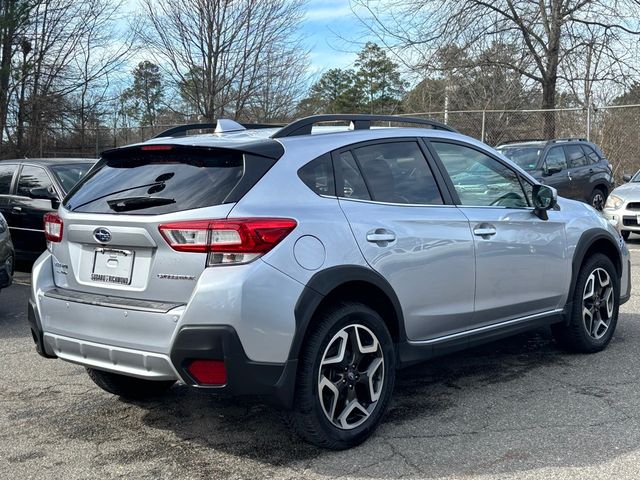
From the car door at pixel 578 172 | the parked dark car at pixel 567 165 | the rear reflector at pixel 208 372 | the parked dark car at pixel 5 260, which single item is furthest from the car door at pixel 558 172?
the rear reflector at pixel 208 372

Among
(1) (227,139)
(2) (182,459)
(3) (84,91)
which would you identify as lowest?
(2) (182,459)

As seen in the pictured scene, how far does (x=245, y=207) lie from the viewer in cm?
344

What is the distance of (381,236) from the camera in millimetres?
3912

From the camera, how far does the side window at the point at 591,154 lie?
15.3 metres

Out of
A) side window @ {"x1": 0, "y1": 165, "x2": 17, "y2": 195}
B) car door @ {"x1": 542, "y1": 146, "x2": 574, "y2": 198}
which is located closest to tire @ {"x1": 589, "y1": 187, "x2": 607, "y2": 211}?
car door @ {"x1": 542, "y1": 146, "x2": 574, "y2": 198}

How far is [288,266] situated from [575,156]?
1289 centimetres

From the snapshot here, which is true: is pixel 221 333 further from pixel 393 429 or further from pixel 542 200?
pixel 542 200

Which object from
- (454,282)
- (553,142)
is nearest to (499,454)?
(454,282)

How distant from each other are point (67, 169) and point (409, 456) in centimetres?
739

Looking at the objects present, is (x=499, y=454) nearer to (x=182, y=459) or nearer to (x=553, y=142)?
(x=182, y=459)

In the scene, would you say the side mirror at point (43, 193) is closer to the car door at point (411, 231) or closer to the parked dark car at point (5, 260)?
the parked dark car at point (5, 260)

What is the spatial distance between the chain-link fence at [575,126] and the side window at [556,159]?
3.54 meters

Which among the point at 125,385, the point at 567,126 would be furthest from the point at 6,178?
the point at 567,126

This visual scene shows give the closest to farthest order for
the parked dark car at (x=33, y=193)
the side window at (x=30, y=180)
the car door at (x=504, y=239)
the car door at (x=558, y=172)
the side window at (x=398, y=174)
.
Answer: the side window at (x=398, y=174) < the car door at (x=504, y=239) < the parked dark car at (x=33, y=193) < the side window at (x=30, y=180) < the car door at (x=558, y=172)
